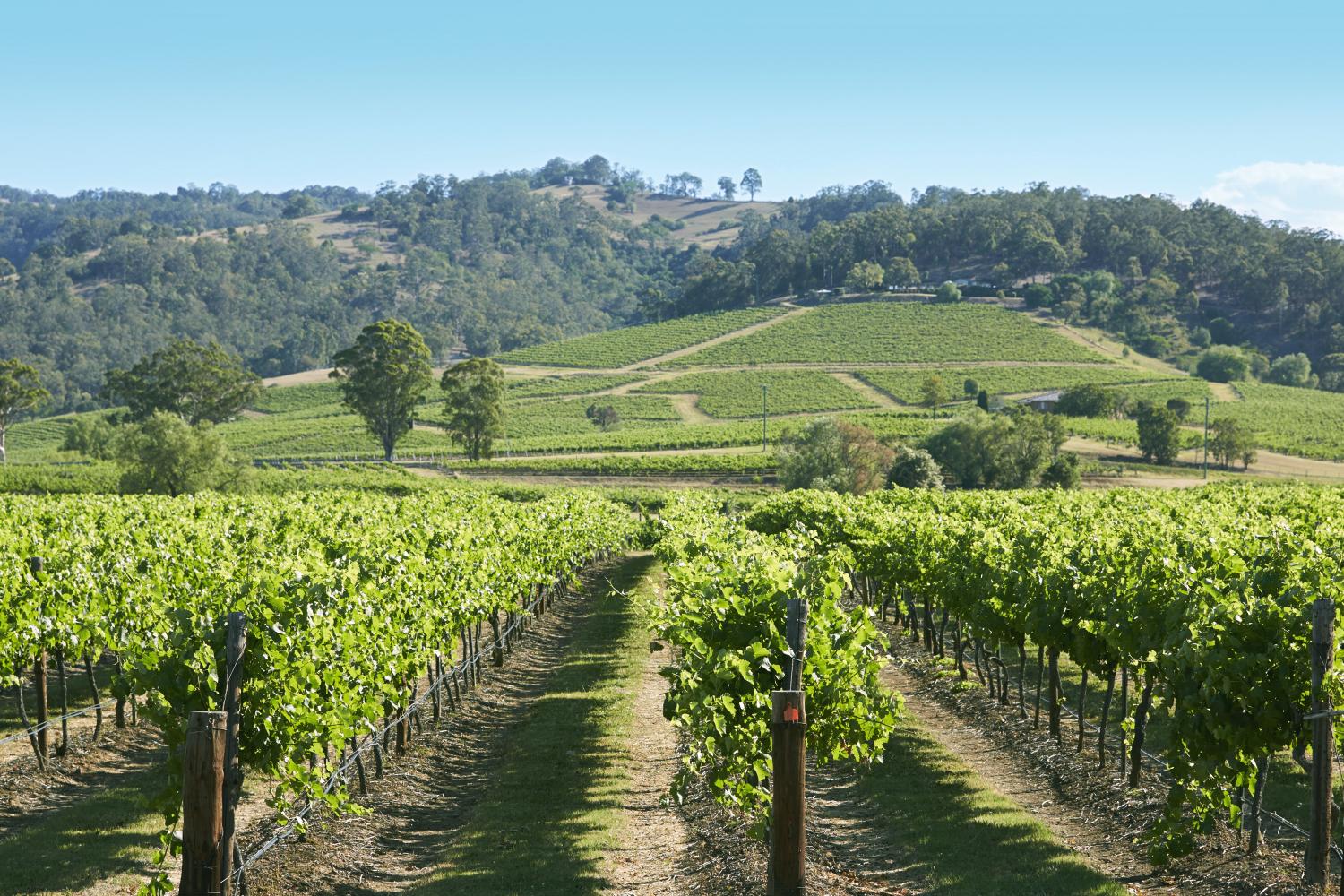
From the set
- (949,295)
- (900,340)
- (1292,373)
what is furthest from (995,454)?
(949,295)

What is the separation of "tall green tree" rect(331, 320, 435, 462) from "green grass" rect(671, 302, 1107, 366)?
162 feet

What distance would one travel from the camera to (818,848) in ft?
37.2

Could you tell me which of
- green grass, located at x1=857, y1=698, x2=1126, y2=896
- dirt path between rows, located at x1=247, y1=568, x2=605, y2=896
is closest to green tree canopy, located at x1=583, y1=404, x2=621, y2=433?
dirt path between rows, located at x1=247, y1=568, x2=605, y2=896

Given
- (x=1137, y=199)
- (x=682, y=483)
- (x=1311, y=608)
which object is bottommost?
(x=682, y=483)

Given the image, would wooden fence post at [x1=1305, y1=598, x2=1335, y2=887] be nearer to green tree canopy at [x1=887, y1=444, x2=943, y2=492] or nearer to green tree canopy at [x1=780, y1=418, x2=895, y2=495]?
green tree canopy at [x1=780, y1=418, x2=895, y2=495]

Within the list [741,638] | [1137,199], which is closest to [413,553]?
[741,638]

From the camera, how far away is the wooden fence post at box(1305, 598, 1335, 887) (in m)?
8.54

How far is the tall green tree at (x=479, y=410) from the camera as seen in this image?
291 ft

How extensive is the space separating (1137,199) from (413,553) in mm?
192441

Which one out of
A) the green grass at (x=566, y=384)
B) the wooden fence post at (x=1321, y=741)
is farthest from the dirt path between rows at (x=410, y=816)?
the green grass at (x=566, y=384)

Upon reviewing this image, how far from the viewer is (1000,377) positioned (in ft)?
388

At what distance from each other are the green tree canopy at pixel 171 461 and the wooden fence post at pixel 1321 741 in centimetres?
5384

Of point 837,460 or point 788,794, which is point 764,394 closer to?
point 837,460

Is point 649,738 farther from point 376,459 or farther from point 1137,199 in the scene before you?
point 1137,199
